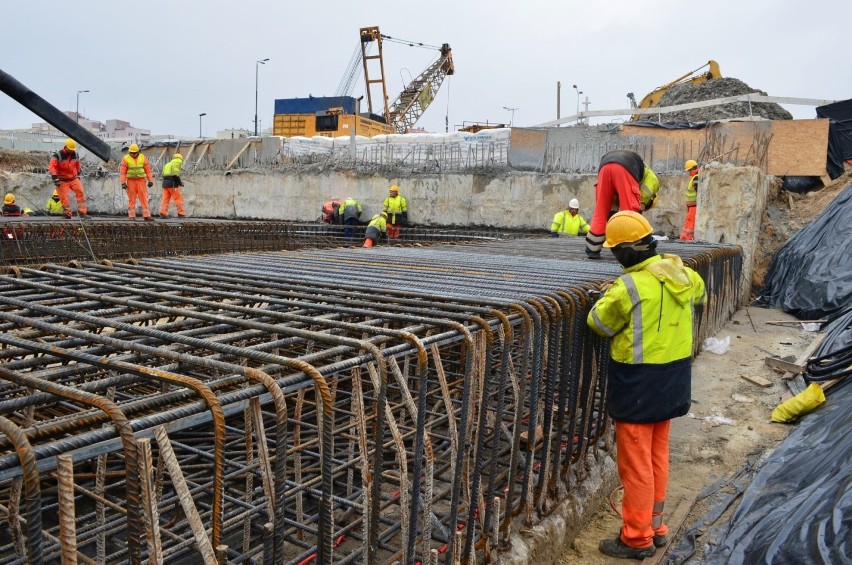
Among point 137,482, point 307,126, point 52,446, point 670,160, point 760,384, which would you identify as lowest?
point 760,384

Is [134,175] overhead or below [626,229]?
overhead

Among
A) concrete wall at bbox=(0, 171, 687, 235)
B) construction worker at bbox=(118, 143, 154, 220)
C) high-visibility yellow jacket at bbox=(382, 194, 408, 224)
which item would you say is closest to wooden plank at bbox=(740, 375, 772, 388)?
concrete wall at bbox=(0, 171, 687, 235)

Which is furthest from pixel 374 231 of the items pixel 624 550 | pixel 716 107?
pixel 716 107

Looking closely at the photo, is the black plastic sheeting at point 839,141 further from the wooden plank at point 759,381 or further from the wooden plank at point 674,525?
the wooden plank at point 674,525

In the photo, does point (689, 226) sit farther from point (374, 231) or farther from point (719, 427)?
point (719, 427)

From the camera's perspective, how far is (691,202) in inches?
484

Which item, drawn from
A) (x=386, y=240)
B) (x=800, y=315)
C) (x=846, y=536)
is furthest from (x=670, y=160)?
(x=846, y=536)

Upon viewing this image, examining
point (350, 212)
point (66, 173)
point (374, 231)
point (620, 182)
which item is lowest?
point (374, 231)

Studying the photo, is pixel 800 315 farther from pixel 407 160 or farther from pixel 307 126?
pixel 307 126

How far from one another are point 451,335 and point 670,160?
42.1 ft

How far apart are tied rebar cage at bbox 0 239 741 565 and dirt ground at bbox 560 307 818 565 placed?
400mm

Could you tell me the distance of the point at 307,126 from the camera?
3112cm

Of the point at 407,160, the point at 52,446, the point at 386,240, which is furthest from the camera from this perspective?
the point at 407,160

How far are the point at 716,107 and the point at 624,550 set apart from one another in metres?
22.1
